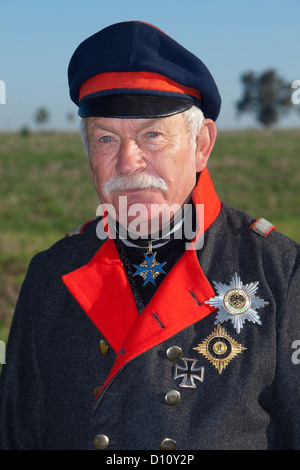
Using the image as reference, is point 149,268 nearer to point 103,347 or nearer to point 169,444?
point 103,347

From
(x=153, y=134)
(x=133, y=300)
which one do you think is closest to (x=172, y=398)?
(x=133, y=300)

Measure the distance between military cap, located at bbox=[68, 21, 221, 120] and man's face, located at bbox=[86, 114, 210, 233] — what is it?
0.23 feet

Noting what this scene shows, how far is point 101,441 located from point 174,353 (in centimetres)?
54

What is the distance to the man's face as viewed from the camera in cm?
279

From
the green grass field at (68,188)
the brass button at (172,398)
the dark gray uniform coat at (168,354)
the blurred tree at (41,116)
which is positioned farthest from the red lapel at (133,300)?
the blurred tree at (41,116)

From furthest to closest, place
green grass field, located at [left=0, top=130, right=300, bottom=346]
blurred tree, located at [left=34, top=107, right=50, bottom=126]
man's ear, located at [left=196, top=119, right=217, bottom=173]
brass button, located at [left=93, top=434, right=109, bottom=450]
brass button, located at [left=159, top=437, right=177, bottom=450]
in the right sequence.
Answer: blurred tree, located at [left=34, top=107, right=50, bottom=126], green grass field, located at [left=0, top=130, right=300, bottom=346], man's ear, located at [left=196, top=119, right=217, bottom=173], brass button, located at [left=93, top=434, right=109, bottom=450], brass button, located at [left=159, top=437, right=177, bottom=450]

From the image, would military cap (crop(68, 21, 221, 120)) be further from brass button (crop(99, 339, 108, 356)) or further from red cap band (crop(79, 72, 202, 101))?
brass button (crop(99, 339, 108, 356))

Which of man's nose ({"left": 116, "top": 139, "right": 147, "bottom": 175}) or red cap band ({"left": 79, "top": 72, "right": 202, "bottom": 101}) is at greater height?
red cap band ({"left": 79, "top": 72, "right": 202, "bottom": 101})

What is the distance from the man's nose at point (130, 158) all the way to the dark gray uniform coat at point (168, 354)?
409 millimetres

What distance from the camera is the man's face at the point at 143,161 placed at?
2.79m

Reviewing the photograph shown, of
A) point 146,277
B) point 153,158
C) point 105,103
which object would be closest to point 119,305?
point 146,277

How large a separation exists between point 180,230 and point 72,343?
81cm

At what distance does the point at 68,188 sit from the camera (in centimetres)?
2588

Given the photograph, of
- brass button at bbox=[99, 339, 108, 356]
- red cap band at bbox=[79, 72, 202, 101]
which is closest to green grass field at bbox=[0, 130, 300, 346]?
brass button at bbox=[99, 339, 108, 356]
